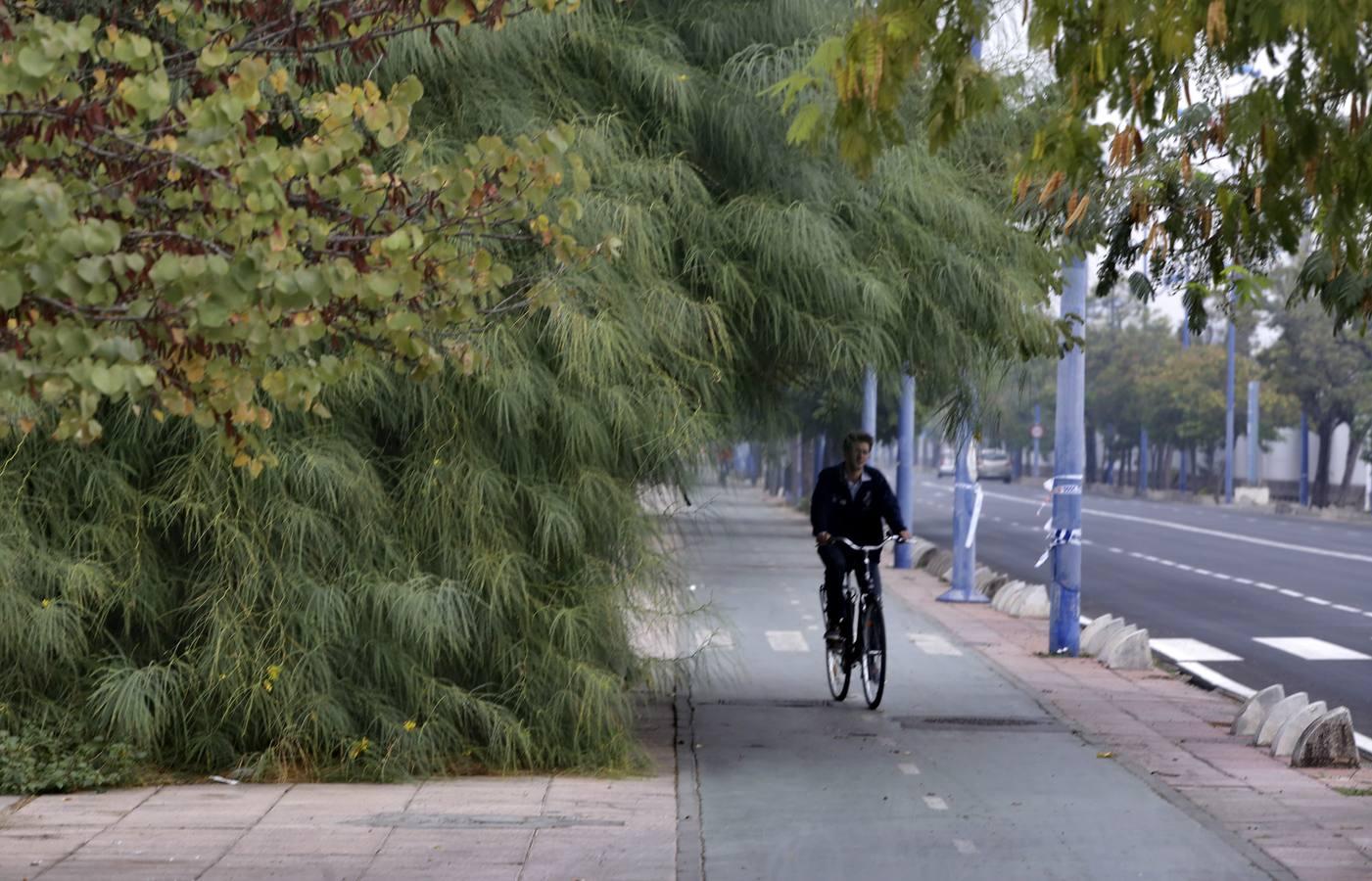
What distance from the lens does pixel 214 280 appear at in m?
4.13

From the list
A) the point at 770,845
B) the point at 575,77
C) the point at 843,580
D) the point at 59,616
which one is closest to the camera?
the point at 770,845

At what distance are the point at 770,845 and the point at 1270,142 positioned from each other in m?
3.66

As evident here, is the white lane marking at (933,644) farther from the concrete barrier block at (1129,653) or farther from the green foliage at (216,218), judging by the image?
the green foliage at (216,218)

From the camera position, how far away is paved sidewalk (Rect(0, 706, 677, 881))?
23.3 feet

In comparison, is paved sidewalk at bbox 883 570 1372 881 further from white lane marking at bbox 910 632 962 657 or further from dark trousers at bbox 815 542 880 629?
dark trousers at bbox 815 542 880 629

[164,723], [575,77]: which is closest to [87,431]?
[164,723]

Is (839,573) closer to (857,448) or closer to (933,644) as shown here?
(857,448)

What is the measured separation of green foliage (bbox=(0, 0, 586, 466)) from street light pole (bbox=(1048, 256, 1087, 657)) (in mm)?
10655

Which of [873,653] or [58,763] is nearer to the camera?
[58,763]

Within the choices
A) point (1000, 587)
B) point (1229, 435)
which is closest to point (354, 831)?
point (1000, 587)

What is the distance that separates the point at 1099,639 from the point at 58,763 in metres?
10.2

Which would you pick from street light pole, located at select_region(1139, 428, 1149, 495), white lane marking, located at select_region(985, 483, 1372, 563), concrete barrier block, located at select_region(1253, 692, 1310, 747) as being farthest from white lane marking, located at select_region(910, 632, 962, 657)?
street light pole, located at select_region(1139, 428, 1149, 495)

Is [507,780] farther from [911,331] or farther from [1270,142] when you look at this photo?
[1270,142]

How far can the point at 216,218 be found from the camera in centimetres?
478
